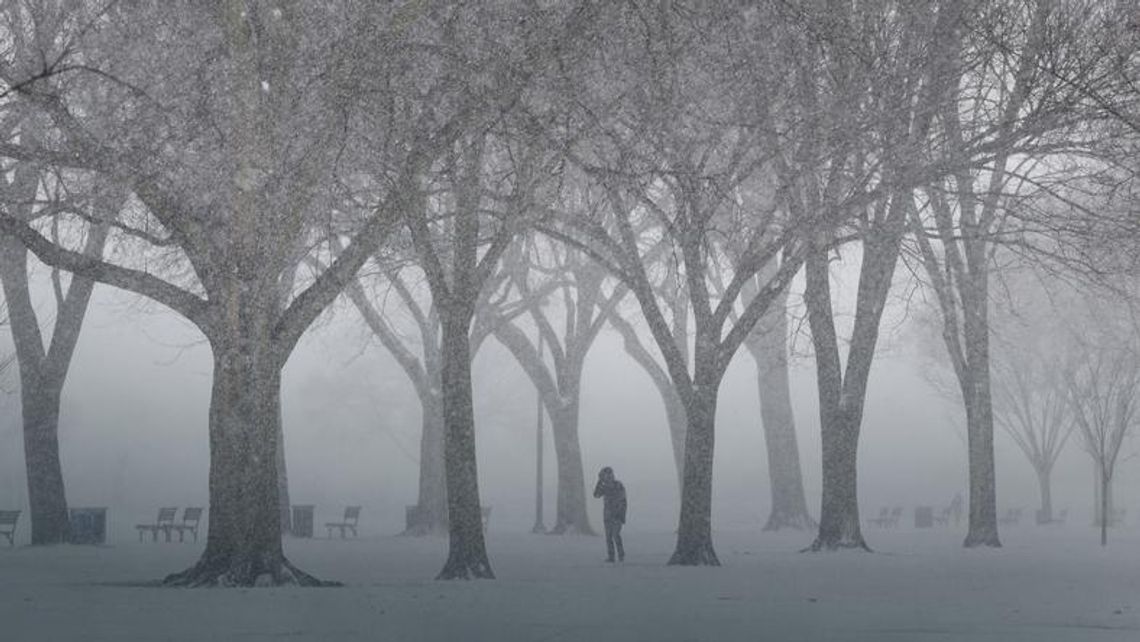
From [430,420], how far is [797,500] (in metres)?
9.52

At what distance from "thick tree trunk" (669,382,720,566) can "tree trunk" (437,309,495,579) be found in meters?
4.09

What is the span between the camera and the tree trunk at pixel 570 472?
1405 inches

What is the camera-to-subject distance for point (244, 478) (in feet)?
58.0

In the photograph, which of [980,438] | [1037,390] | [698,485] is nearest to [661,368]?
[980,438]

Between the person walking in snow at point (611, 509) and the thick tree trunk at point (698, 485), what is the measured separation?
95.9 inches

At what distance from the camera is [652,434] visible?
74.3m

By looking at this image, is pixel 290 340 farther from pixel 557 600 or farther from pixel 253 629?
pixel 253 629

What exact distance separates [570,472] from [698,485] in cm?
1332

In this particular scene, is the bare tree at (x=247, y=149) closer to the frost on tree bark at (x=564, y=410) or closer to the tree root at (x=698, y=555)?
the tree root at (x=698, y=555)

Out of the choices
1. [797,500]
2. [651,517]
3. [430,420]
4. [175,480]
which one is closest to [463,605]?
[430,420]

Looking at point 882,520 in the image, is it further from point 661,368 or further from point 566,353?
point 566,353

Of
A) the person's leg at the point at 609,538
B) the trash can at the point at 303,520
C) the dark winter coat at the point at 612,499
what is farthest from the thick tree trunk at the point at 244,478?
the trash can at the point at 303,520

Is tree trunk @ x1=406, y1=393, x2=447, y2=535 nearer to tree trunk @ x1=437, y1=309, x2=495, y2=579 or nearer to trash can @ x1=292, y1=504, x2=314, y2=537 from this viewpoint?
trash can @ x1=292, y1=504, x2=314, y2=537

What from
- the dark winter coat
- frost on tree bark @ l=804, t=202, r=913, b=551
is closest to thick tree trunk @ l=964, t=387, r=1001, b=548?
frost on tree bark @ l=804, t=202, r=913, b=551
